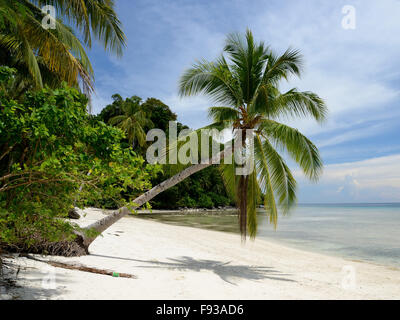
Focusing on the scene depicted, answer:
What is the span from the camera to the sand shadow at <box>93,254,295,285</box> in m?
6.75

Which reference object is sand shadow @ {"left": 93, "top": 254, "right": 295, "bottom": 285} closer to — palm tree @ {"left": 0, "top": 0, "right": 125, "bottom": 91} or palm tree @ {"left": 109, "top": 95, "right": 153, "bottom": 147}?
palm tree @ {"left": 0, "top": 0, "right": 125, "bottom": 91}

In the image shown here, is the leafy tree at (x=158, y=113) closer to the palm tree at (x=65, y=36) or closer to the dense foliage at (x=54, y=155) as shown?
the palm tree at (x=65, y=36)

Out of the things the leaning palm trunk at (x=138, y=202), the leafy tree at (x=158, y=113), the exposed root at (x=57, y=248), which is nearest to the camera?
the exposed root at (x=57, y=248)

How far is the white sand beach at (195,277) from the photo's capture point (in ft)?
15.0

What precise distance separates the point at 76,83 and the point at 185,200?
36.8 m

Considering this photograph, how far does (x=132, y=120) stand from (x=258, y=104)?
2381 cm

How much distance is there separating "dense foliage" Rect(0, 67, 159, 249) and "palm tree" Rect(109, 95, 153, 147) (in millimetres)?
24221

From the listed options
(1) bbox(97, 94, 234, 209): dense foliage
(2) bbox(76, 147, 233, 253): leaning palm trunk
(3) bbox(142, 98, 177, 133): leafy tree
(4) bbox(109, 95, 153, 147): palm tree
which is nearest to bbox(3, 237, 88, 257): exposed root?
(2) bbox(76, 147, 233, 253): leaning palm trunk

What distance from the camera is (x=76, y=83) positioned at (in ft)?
23.1

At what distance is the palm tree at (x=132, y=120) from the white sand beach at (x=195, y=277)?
20.0 metres

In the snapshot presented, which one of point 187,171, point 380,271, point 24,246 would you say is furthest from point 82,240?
point 380,271

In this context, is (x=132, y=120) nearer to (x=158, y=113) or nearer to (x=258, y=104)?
(x=158, y=113)

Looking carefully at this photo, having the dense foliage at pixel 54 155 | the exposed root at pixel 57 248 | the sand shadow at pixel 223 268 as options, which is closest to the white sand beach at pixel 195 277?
the sand shadow at pixel 223 268

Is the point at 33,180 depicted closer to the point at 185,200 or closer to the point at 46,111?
the point at 46,111
